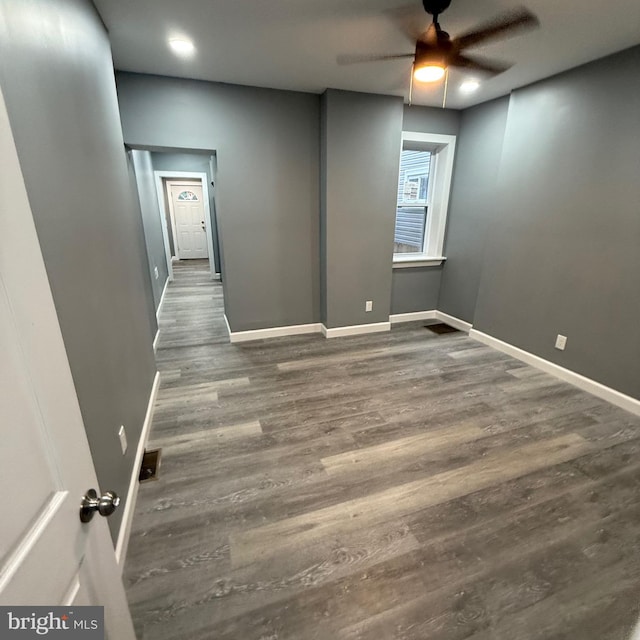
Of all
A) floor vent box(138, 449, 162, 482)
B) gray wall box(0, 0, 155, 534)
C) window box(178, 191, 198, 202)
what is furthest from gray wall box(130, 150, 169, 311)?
window box(178, 191, 198, 202)

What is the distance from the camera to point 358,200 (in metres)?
3.57

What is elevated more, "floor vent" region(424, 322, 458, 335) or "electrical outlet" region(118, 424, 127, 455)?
"electrical outlet" region(118, 424, 127, 455)

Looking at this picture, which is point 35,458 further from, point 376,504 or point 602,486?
point 602,486

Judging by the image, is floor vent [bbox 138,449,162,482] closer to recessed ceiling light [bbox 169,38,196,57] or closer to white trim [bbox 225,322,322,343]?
white trim [bbox 225,322,322,343]

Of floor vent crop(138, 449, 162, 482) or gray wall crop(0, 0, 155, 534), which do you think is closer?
gray wall crop(0, 0, 155, 534)

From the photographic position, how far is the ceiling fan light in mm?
1818

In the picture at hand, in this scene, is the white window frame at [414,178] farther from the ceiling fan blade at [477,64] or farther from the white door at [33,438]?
the white door at [33,438]

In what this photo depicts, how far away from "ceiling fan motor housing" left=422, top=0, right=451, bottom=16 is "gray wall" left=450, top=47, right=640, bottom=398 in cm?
161

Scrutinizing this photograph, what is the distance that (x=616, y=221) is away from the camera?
98.3 inches

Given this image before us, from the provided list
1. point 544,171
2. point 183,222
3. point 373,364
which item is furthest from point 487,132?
point 183,222

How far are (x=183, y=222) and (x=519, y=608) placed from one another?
10088 mm

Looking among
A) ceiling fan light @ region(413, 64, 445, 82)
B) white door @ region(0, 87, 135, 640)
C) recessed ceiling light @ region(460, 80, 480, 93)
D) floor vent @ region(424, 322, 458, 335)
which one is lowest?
floor vent @ region(424, 322, 458, 335)

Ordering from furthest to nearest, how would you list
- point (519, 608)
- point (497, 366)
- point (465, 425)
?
point (497, 366)
point (465, 425)
point (519, 608)

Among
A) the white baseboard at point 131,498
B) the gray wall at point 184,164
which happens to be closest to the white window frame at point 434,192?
the white baseboard at point 131,498
